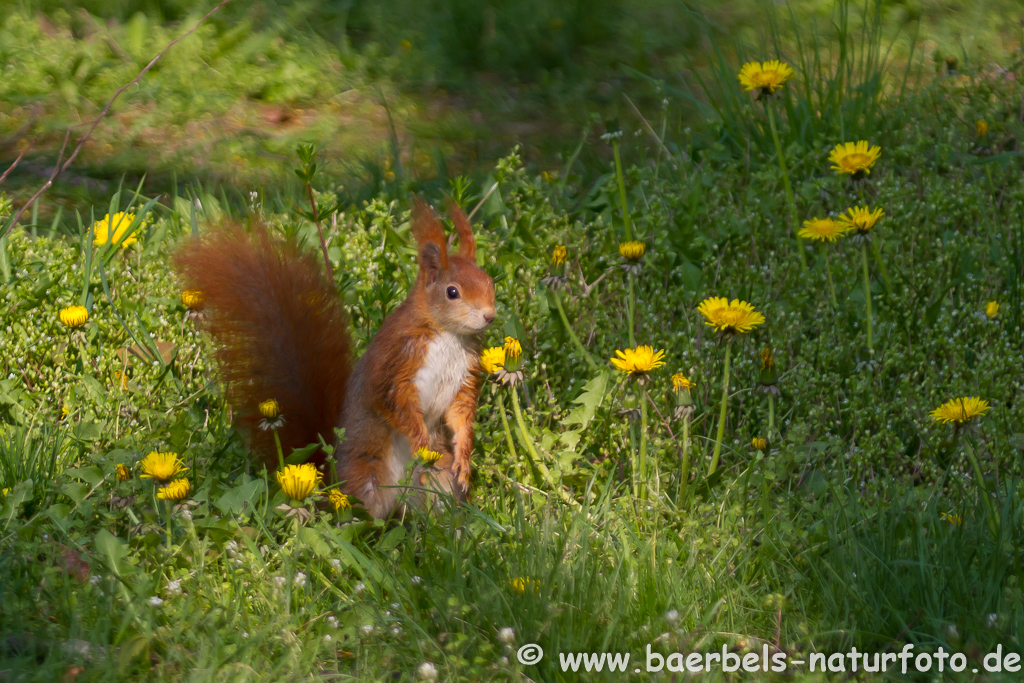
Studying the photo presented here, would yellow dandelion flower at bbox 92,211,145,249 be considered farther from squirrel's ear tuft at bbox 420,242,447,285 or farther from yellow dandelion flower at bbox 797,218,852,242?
yellow dandelion flower at bbox 797,218,852,242

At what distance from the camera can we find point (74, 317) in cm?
255

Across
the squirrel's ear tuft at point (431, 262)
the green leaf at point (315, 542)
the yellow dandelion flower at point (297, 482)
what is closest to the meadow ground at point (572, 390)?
the green leaf at point (315, 542)

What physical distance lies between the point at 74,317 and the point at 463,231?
1109 millimetres

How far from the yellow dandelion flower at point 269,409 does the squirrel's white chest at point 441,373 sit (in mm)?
305

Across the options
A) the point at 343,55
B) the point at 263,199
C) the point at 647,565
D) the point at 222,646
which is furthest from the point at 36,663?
the point at 343,55

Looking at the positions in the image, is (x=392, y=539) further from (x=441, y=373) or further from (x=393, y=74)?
(x=393, y=74)

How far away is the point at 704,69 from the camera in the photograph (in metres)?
4.79

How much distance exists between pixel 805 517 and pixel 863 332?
2.81 ft

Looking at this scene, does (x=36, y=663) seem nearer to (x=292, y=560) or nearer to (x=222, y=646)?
(x=222, y=646)

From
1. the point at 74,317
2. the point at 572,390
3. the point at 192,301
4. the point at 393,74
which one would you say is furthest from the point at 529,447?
the point at 393,74

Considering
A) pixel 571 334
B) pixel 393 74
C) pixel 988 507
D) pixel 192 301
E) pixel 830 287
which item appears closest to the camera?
pixel 988 507

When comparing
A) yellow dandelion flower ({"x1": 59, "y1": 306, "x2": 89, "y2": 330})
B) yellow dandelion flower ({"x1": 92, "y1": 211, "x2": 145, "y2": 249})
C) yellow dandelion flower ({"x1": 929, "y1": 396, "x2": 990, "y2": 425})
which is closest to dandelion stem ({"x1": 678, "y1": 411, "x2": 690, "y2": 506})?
yellow dandelion flower ({"x1": 929, "y1": 396, "x2": 990, "y2": 425})

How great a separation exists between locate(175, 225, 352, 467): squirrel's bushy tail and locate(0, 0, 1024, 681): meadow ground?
5.8 inches

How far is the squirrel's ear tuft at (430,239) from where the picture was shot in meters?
2.13
